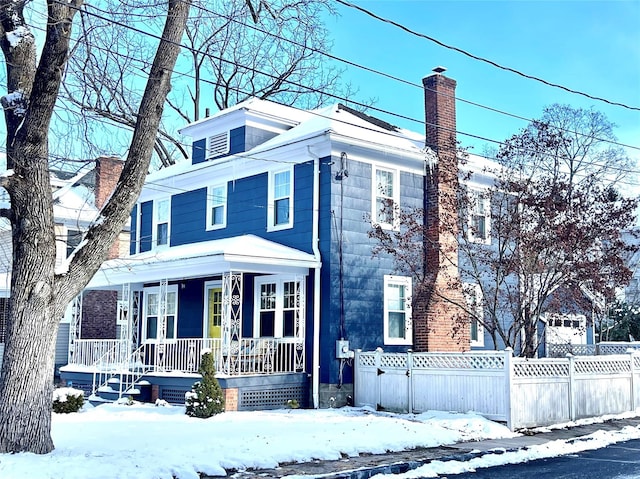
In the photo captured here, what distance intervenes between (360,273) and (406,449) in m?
6.81

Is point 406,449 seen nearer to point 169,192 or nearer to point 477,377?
point 477,377

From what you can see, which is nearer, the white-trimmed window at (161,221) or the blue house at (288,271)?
the blue house at (288,271)

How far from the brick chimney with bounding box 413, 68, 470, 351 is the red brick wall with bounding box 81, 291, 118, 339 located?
14.7 meters

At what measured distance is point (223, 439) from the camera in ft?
38.3

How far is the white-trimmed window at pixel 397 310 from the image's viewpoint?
18.9m

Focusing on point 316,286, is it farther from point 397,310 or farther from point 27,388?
point 27,388

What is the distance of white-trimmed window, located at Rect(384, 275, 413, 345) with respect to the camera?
1892 centimetres

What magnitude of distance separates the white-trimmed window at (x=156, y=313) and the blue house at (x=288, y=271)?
17 centimetres

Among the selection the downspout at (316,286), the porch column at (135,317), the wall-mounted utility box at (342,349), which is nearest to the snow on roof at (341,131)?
the downspout at (316,286)

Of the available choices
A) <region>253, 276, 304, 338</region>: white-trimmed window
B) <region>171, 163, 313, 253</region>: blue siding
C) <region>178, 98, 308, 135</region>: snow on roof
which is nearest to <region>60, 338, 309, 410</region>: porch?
<region>253, 276, 304, 338</region>: white-trimmed window

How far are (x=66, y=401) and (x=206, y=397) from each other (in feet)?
9.81

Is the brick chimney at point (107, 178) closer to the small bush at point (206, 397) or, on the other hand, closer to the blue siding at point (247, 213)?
the blue siding at point (247, 213)

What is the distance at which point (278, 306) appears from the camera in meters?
18.9

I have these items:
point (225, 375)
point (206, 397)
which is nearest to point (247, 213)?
point (225, 375)
